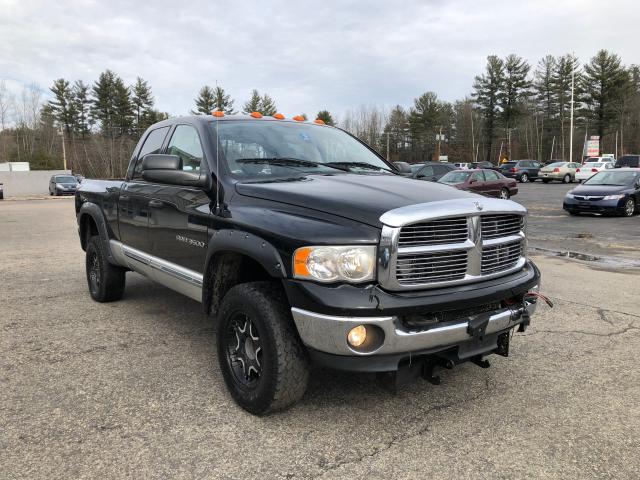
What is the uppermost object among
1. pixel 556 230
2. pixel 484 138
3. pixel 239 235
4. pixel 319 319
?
pixel 484 138

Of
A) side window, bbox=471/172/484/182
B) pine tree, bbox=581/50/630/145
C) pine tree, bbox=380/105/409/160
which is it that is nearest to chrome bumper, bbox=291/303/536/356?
side window, bbox=471/172/484/182

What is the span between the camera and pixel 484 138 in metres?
76.8

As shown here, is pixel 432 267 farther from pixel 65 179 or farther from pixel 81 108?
pixel 81 108

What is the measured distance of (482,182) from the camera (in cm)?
2078

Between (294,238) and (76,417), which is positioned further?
(76,417)

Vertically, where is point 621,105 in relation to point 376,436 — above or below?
above

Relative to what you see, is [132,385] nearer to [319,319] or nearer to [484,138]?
[319,319]

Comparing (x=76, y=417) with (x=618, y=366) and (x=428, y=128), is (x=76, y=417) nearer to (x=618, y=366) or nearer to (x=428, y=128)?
(x=618, y=366)

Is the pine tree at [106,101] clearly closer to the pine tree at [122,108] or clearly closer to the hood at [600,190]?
the pine tree at [122,108]

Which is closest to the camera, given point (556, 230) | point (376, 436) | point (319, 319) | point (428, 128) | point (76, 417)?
point (319, 319)

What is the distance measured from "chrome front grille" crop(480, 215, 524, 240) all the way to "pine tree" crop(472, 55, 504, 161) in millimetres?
73926

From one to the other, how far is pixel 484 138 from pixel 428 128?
13.4 meters

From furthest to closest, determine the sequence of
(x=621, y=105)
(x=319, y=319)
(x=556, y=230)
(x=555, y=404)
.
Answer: (x=621, y=105) → (x=556, y=230) → (x=555, y=404) → (x=319, y=319)

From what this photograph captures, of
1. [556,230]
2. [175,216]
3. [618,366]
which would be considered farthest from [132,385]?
[556,230]
